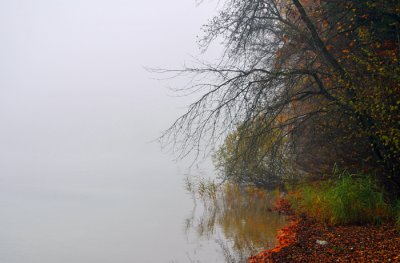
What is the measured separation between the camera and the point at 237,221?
567 inches

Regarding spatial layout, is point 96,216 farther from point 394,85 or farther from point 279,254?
point 394,85

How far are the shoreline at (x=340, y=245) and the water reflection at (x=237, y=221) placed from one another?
5.74 ft

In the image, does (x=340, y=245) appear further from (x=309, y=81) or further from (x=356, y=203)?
(x=309, y=81)

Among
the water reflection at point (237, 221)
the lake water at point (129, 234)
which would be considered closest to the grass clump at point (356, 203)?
the water reflection at point (237, 221)

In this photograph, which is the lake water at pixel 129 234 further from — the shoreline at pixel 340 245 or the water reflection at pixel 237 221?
the shoreline at pixel 340 245

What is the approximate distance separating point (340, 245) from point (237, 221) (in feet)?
26.1

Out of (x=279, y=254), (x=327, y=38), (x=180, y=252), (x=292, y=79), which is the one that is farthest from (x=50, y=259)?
(x=327, y=38)

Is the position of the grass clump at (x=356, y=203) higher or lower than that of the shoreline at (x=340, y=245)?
higher

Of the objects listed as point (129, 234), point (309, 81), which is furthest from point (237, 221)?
point (309, 81)

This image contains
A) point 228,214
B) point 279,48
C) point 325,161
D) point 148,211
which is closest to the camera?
point 279,48

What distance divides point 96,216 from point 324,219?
49.0 feet

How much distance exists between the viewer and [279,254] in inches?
270

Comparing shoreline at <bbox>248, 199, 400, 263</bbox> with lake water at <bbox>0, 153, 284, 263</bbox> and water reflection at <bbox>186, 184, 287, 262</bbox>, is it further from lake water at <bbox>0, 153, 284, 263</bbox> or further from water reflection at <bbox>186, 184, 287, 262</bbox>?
lake water at <bbox>0, 153, 284, 263</bbox>

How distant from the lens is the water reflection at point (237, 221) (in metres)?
10.2
